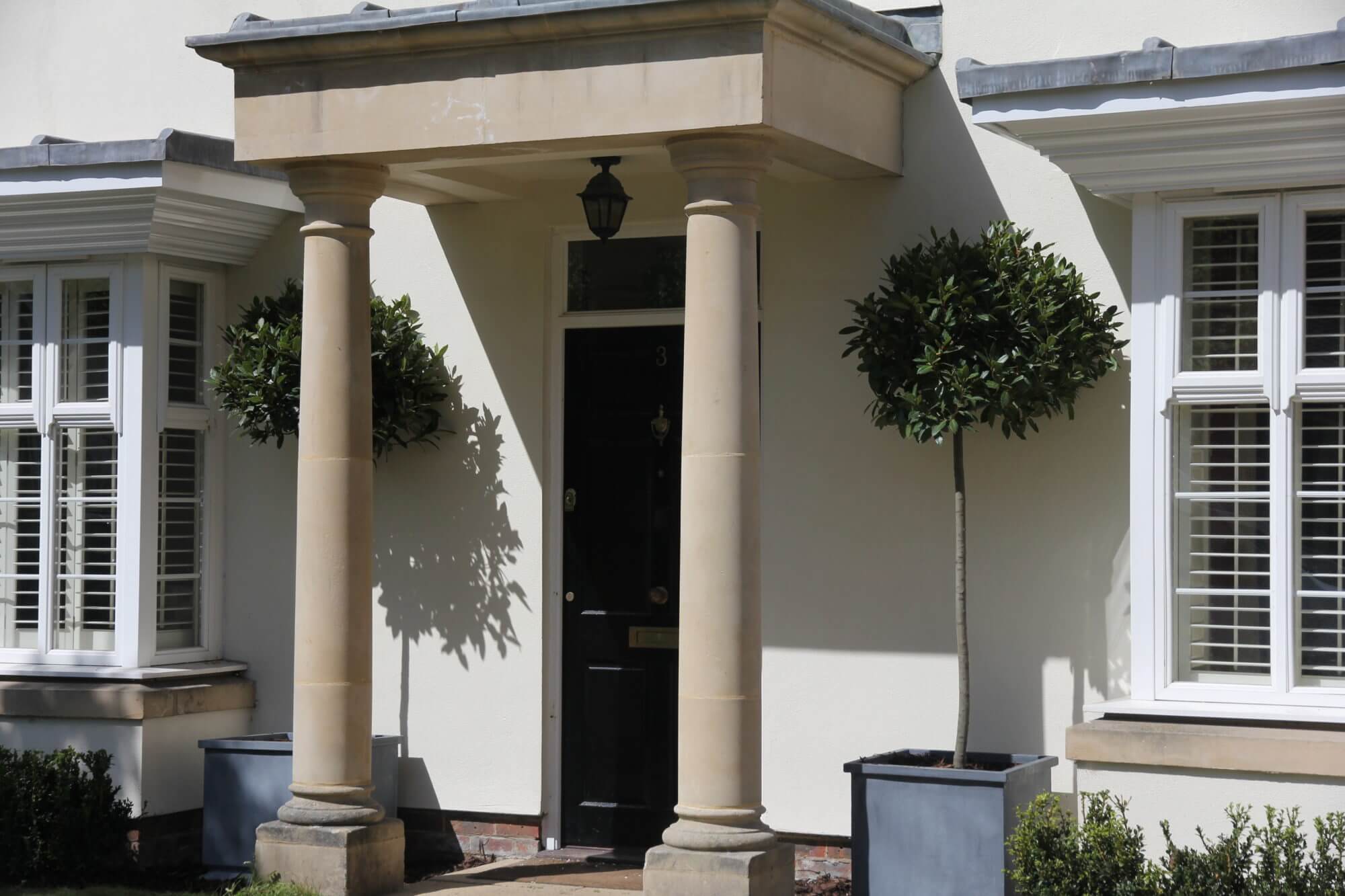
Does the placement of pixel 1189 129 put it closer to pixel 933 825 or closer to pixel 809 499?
pixel 809 499

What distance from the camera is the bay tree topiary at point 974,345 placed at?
686cm

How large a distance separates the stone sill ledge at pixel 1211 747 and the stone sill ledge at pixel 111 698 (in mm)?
4447

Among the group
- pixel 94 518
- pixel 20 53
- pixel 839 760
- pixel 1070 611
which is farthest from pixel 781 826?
pixel 20 53

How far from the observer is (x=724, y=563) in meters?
6.56

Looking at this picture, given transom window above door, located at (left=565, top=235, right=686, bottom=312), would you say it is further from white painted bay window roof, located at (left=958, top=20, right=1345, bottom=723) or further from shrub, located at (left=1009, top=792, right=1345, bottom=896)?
shrub, located at (left=1009, top=792, right=1345, bottom=896)

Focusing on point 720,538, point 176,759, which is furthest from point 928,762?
point 176,759

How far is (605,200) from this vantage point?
7.52 m

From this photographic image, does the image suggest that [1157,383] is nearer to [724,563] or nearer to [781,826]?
[724,563]

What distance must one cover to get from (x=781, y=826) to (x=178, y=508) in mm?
3668

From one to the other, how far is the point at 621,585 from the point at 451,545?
0.95 metres

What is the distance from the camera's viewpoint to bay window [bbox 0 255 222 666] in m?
8.69

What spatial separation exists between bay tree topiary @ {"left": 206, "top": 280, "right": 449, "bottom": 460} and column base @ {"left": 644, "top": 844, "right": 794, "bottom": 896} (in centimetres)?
287

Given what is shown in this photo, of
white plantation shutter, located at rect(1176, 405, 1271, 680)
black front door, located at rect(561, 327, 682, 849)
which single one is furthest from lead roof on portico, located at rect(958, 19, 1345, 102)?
black front door, located at rect(561, 327, 682, 849)

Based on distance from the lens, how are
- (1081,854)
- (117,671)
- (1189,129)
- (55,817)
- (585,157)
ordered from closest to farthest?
(1081,854)
(1189,129)
(585,157)
(55,817)
(117,671)
